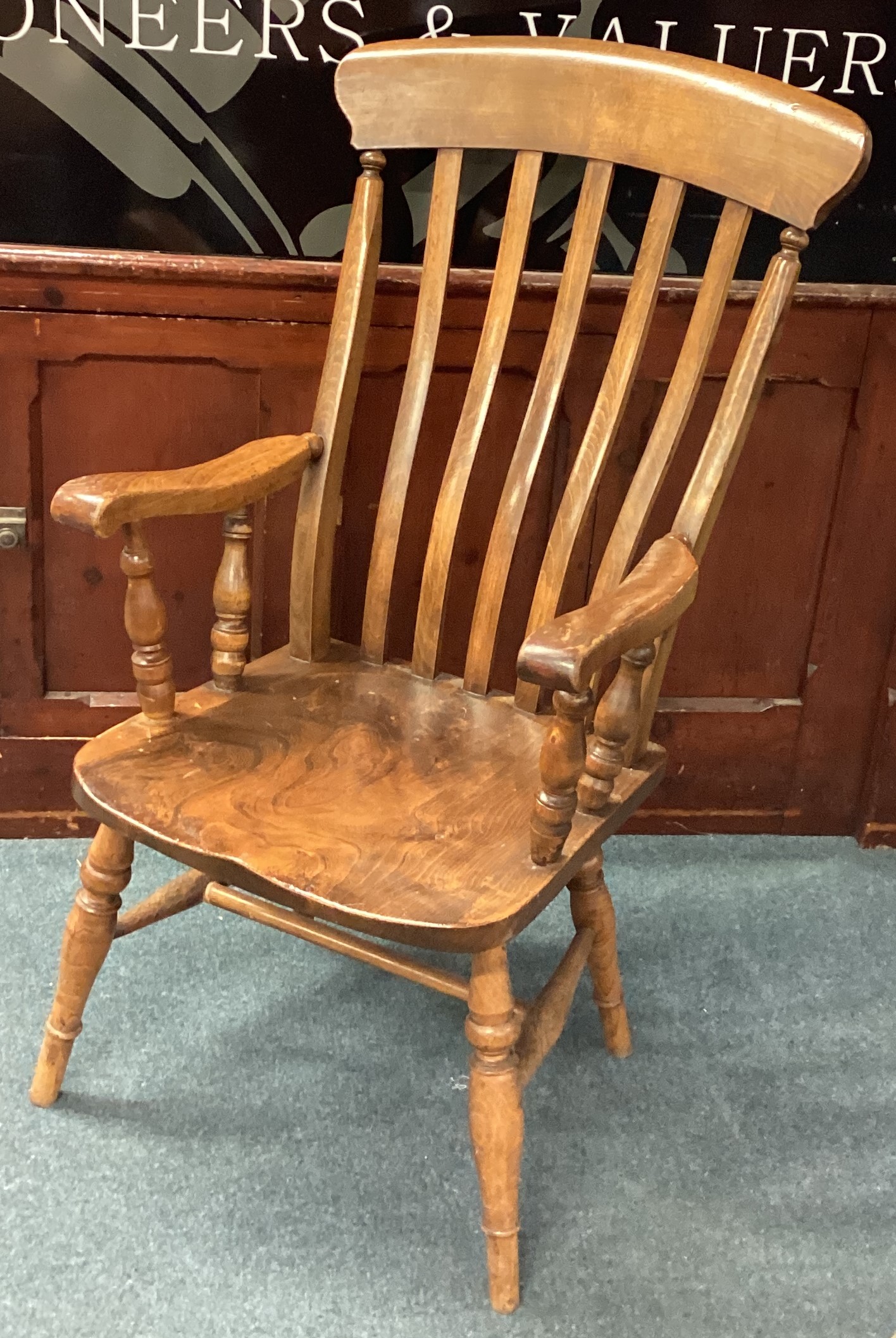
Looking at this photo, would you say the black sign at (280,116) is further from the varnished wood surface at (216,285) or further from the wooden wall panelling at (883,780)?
the wooden wall panelling at (883,780)

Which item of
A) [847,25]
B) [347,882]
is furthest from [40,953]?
[847,25]

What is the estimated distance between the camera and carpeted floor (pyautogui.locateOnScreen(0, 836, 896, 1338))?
3.75 ft

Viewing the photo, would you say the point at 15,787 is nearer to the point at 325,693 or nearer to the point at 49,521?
the point at 49,521

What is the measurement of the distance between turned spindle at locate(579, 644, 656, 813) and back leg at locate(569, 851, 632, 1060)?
0.45 feet

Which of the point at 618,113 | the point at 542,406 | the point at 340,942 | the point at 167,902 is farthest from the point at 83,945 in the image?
the point at 618,113

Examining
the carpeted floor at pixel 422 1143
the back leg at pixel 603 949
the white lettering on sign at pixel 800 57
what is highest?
the white lettering on sign at pixel 800 57

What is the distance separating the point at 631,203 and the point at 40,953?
1198mm

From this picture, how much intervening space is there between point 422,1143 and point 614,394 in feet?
2.68

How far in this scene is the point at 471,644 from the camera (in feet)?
4.36

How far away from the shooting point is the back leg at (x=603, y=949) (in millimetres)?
1292

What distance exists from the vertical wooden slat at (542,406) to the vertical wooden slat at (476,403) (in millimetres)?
46

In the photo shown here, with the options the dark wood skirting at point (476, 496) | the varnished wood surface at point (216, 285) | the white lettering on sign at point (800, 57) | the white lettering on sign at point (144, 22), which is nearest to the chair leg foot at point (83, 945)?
the dark wood skirting at point (476, 496)

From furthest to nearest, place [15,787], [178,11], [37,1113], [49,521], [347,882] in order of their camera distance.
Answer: [15,787] → [49,521] → [178,11] → [37,1113] → [347,882]

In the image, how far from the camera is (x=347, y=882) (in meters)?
1.00
